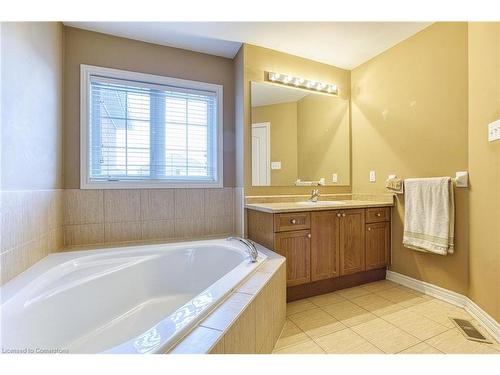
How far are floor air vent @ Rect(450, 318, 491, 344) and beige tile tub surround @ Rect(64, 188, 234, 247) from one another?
187 centimetres

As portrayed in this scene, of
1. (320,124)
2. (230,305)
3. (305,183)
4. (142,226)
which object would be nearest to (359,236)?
(305,183)

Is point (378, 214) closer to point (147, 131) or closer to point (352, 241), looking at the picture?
point (352, 241)

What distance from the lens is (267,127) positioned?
2314mm

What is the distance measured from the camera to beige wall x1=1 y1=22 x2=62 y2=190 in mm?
1165

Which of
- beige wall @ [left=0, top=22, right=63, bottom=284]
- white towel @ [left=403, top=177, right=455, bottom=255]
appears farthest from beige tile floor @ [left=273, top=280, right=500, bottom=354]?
beige wall @ [left=0, top=22, right=63, bottom=284]

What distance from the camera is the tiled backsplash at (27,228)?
114cm

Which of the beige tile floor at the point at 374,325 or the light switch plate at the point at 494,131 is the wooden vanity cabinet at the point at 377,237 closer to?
the beige tile floor at the point at 374,325

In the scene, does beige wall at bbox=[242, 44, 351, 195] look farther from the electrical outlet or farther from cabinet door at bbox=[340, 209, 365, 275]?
cabinet door at bbox=[340, 209, 365, 275]

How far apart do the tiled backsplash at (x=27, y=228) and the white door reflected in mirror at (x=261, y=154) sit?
1602mm

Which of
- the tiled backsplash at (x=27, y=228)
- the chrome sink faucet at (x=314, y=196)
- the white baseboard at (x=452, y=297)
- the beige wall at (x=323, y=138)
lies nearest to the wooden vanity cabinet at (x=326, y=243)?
the white baseboard at (x=452, y=297)

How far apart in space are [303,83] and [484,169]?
170cm

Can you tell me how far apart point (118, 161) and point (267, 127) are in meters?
1.43

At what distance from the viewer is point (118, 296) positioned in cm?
150

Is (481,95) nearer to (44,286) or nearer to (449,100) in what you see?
(449,100)
